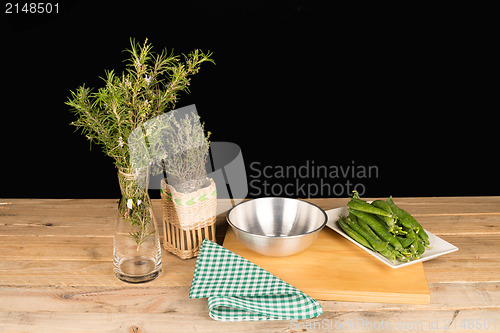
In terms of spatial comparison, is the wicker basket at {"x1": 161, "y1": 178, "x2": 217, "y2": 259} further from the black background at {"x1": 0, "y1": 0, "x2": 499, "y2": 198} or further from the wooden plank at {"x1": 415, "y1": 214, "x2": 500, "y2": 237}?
the black background at {"x1": 0, "y1": 0, "x2": 499, "y2": 198}

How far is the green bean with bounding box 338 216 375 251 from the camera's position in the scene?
166cm

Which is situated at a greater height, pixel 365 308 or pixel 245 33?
pixel 245 33

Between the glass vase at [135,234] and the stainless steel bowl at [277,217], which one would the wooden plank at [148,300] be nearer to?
the glass vase at [135,234]

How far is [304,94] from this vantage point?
280cm

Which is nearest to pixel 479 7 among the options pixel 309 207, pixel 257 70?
pixel 257 70

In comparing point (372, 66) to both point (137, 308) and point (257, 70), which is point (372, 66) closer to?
point (257, 70)

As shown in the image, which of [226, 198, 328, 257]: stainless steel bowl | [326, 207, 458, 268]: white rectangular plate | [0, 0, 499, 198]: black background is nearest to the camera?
[326, 207, 458, 268]: white rectangular plate

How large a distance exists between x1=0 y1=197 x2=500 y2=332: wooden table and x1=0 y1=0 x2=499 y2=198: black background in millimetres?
958

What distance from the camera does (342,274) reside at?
1561 mm

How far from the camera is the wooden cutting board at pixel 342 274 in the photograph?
1469 mm

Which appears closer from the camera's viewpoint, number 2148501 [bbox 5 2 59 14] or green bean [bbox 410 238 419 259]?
green bean [bbox 410 238 419 259]

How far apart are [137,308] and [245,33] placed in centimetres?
162

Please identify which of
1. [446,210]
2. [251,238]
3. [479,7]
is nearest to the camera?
[251,238]

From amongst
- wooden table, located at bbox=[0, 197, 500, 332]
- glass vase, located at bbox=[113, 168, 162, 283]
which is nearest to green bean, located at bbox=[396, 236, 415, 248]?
wooden table, located at bbox=[0, 197, 500, 332]
